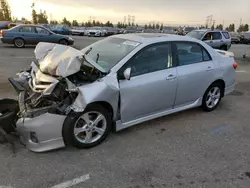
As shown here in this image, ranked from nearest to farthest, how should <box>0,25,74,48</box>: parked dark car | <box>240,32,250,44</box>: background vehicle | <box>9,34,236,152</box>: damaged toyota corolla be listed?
<box>9,34,236,152</box>: damaged toyota corolla
<box>0,25,74,48</box>: parked dark car
<box>240,32,250,44</box>: background vehicle

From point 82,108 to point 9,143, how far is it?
50.9 inches

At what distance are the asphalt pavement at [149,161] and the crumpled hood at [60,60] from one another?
114 centimetres

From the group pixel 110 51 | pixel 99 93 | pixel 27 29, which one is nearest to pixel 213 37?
pixel 27 29

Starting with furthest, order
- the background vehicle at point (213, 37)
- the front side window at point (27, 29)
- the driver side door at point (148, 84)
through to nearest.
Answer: the front side window at point (27, 29) < the background vehicle at point (213, 37) < the driver side door at point (148, 84)

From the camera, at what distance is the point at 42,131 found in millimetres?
3053

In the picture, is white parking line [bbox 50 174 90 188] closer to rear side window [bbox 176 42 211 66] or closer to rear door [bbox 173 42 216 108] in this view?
rear door [bbox 173 42 216 108]

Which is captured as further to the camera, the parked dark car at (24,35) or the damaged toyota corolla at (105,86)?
the parked dark car at (24,35)

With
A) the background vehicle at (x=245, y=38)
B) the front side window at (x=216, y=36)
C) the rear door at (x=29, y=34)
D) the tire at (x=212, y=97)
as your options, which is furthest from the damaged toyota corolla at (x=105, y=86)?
the background vehicle at (x=245, y=38)

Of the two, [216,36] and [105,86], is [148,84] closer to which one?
[105,86]

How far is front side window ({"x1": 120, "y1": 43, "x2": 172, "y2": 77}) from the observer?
3.70 m

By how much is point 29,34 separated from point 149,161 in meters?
13.8

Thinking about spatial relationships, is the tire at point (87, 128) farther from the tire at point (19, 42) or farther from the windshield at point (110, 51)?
the tire at point (19, 42)

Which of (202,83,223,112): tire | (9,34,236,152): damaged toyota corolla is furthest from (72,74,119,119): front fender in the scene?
(202,83,223,112): tire

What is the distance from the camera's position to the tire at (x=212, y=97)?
15.9 ft
